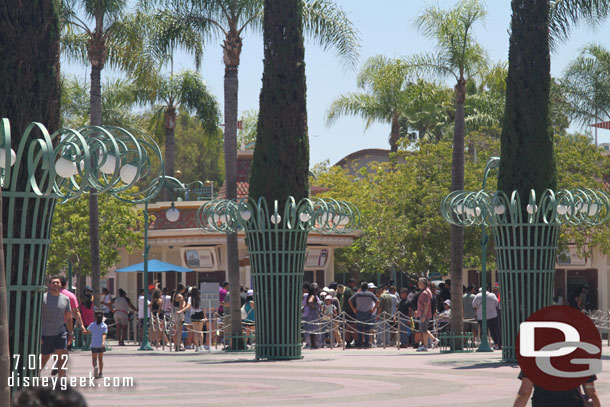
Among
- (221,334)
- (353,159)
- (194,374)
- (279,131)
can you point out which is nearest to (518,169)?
(279,131)

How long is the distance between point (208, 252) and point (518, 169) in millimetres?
22703

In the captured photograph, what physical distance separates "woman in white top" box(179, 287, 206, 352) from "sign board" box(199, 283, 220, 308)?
0.15m

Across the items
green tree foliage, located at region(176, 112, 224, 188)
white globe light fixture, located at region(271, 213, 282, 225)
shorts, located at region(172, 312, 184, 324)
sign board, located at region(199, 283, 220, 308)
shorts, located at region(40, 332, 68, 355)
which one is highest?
green tree foliage, located at region(176, 112, 224, 188)

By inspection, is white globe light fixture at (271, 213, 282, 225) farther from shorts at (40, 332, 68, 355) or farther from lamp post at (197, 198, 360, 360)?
shorts at (40, 332, 68, 355)

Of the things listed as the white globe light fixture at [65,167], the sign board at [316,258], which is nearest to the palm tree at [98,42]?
the sign board at [316,258]

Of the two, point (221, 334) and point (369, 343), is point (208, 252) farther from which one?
point (369, 343)

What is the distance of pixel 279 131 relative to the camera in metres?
20.2

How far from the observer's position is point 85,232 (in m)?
37.0

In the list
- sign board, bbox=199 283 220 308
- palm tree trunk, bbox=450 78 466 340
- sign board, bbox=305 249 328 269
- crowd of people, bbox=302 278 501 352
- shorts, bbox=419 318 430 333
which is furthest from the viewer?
sign board, bbox=305 249 328 269

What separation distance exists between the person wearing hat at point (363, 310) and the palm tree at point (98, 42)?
7.25m

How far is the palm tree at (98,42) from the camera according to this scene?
27703mm

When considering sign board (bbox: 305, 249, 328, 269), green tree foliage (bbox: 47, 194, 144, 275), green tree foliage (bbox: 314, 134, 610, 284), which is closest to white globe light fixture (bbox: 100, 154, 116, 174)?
green tree foliage (bbox: 47, 194, 144, 275)

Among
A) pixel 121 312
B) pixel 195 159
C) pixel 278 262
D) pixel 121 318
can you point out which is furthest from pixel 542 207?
pixel 195 159

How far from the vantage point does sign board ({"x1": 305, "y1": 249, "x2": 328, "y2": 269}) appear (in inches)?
1550
